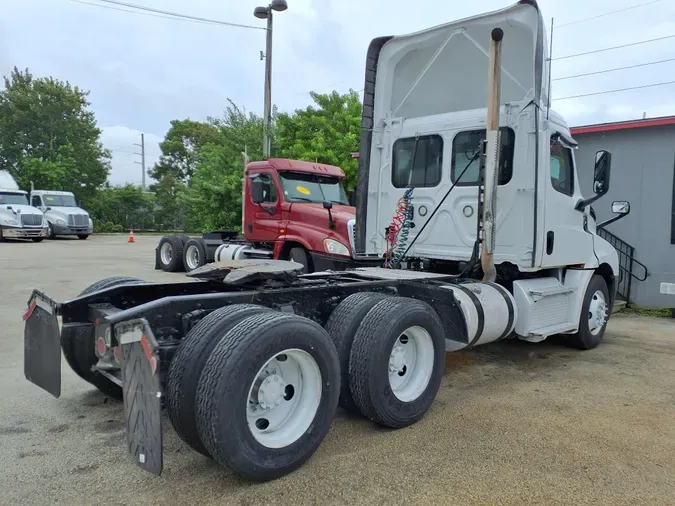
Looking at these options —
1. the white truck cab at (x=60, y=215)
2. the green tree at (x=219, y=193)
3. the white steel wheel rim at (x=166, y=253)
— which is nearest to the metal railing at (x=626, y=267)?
the white steel wheel rim at (x=166, y=253)

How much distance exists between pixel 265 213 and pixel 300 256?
4.38 feet

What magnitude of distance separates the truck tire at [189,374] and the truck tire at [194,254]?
10234 millimetres

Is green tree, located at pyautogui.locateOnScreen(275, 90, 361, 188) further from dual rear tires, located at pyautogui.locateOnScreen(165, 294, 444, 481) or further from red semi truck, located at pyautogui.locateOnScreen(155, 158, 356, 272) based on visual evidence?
dual rear tires, located at pyautogui.locateOnScreen(165, 294, 444, 481)

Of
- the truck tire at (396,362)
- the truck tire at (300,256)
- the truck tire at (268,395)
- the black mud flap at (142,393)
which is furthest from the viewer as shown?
the truck tire at (300,256)

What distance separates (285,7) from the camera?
16969 mm

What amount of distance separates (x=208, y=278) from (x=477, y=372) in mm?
2859

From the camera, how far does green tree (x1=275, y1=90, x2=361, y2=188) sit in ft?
59.1

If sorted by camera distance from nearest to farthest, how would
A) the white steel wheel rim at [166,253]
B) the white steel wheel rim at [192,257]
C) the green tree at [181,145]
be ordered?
the white steel wheel rim at [192,257] < the white steel wheel rim at [166,253] < the green tree at [181,145]

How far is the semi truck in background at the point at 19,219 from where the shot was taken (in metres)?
23.6

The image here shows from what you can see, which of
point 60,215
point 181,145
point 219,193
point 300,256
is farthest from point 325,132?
point 181,145

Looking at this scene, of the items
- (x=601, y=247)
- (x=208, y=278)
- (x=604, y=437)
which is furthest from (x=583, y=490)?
(x=601, y=247)

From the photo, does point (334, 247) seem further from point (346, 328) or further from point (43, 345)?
point (43, 345)

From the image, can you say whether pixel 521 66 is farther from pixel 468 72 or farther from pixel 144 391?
pixel 144 391

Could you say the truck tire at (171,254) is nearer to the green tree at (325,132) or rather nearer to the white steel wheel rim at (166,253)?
the white steel wheel rim at (166,253)
